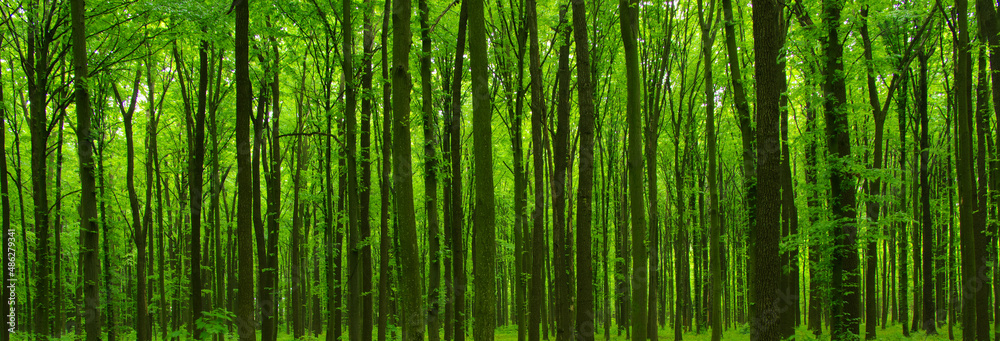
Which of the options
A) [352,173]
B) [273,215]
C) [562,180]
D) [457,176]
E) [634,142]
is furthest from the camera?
[273,215]

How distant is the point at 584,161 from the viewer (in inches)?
328

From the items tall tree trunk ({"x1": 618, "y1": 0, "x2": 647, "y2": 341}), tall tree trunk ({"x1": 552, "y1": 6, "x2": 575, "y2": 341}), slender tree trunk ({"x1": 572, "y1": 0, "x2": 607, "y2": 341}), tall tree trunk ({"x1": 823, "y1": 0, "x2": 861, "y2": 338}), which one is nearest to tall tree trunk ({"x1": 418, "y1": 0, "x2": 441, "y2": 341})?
tall tree trunk ({"x1": 552, "y1": 6, "x2": 575, "y2": 341})

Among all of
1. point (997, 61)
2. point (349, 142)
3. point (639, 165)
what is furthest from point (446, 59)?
point (997, 61)

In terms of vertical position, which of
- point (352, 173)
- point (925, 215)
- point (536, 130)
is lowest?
point (925, 215)

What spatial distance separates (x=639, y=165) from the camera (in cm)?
877

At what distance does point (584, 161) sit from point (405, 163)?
127 inches

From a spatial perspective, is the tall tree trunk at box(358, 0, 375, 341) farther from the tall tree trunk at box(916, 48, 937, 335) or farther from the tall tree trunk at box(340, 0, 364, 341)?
the tall tree trunk at box(916, 48, 937, 335)

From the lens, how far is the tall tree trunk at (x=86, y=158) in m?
7.78

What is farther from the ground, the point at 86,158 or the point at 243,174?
the point at 86,158

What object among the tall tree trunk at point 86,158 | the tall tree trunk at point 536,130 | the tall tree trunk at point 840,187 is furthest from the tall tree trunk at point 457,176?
the tall tree trunk at point 840,187

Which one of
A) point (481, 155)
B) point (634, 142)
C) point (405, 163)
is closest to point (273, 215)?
point (405, 163)

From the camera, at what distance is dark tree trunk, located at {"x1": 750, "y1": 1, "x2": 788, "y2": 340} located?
738 cm

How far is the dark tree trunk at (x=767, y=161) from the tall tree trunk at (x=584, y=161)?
8.18 feet

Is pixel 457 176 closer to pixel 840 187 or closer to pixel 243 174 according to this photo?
pixel 243 174
